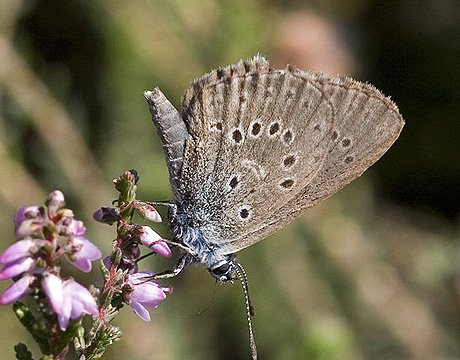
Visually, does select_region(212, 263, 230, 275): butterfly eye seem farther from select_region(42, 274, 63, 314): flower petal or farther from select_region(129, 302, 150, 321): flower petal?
select_region(42, 274, 63, 314): flower petal

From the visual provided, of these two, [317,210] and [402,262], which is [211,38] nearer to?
[317,210]

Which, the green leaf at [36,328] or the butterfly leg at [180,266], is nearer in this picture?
the green leaf at [36,328]

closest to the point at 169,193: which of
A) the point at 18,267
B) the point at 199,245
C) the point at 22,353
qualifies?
the point at 199,245

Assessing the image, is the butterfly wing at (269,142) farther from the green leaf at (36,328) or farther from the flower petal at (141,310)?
the green leaf at (36,328)

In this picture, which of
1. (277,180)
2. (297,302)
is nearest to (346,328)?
(297,302)

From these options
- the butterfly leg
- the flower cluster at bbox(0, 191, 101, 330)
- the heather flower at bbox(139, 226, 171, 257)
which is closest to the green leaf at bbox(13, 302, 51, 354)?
the flower cluster at bbox(0, 191, 101, 330)

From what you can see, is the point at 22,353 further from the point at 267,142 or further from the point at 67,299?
the point at 267,142

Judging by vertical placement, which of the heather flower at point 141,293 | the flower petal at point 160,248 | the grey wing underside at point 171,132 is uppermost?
the grey wing underside at point 171,132

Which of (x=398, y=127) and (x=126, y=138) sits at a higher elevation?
(x=126, y=138)

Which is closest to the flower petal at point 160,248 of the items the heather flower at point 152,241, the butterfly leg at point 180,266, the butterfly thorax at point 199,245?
the heather flower at point 152,241
